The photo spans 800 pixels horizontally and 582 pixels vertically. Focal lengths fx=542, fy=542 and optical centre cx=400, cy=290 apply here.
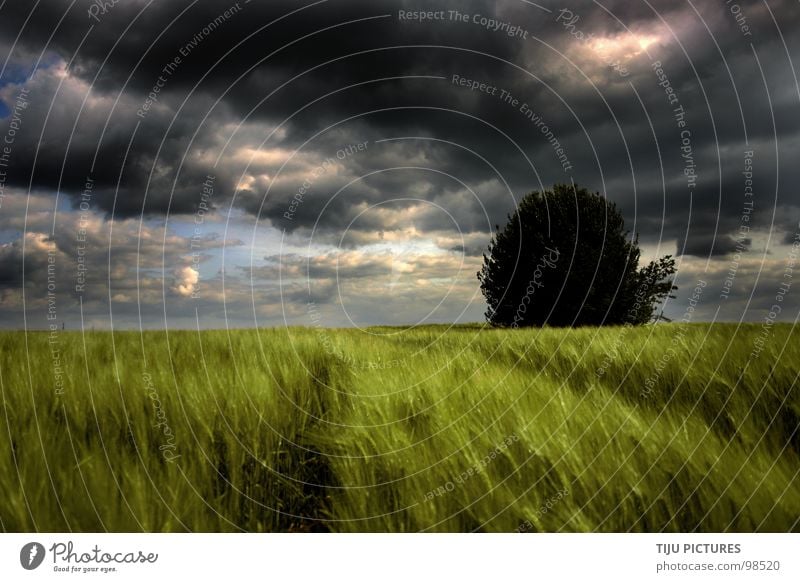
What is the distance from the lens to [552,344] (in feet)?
16.3

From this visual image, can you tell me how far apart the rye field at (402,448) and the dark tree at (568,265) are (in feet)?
62.4

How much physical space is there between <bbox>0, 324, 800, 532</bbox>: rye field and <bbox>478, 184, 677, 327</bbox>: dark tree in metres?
19.0

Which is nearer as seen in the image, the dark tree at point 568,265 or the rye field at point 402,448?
the rye field at point 402,448

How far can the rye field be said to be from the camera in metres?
2.31

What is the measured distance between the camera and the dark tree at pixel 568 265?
22.4m

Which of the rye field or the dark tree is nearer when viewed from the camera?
the rye field

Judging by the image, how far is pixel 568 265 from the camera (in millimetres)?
A: 22078

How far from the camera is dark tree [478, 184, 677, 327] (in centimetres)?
2242
